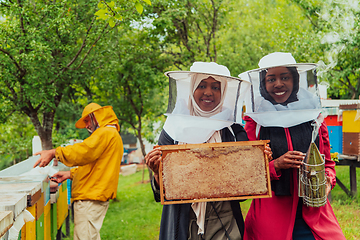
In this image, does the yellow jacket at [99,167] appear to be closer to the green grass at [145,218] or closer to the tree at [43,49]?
the tree at [43,49]

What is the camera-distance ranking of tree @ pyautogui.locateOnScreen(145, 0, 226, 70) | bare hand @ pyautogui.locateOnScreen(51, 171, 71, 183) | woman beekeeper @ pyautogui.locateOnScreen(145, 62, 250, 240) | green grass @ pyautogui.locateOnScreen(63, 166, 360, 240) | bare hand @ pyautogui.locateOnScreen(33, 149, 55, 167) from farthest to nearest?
tree @ pyautogui.locateOnScreen(145, 0, 226, 70)
green grass @ pyautogui.locateOnScreen(63, 166, 360, 240)
bare hand @ pyautogui.locateOnScreen(51, 171, 71, 183)
bare hand @ pyautogui.locateOnScreen(33, 149, 55, 167)
woman beekeeper @ pyautogui.locateOnScreen(145, 62, 250, 240)

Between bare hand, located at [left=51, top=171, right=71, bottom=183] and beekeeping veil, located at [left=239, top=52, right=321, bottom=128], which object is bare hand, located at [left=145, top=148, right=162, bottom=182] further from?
bare hand, located at [left=51, top=171, right=71, bottom=183]

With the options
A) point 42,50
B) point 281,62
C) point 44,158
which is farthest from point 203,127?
point 42,50

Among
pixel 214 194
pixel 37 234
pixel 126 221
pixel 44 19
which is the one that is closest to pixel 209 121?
pixel 214 194

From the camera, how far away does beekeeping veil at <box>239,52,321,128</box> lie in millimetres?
2238

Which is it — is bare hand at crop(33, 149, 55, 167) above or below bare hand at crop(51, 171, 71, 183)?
above

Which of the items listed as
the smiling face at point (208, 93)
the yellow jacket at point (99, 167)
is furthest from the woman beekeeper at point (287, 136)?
the yellow jacket at point (99, 167)

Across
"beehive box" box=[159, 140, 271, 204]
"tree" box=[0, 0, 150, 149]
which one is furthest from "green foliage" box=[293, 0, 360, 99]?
"beehive box" box=[159, 140, 271, 204]

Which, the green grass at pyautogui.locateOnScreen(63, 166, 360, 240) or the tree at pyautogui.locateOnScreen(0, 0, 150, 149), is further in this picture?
the green grass at pyautogui.locateOnScreen(63, 166, 360, 240)

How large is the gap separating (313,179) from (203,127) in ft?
2.58

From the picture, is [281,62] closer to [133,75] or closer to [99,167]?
[99,167]

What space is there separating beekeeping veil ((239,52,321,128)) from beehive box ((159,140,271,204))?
35 centimetres

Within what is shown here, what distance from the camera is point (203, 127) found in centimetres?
214

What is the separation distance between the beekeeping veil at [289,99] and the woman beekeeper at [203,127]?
0.40 ft
